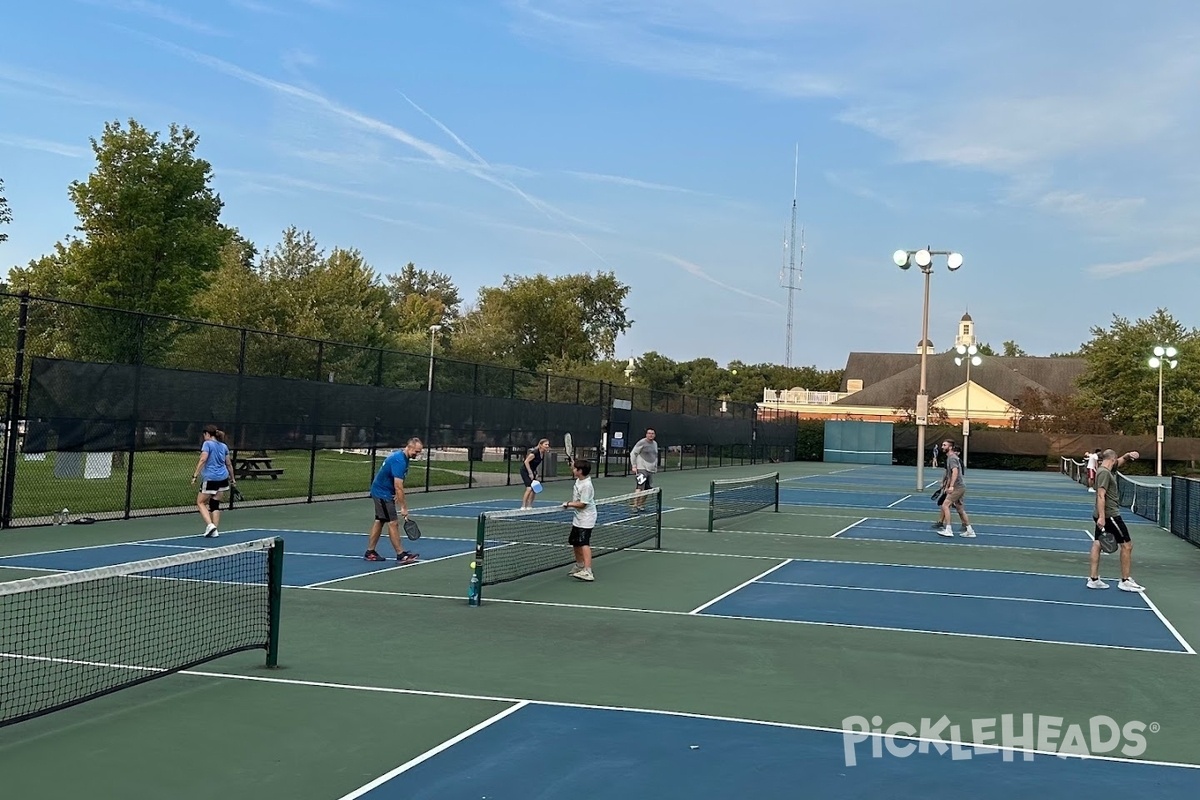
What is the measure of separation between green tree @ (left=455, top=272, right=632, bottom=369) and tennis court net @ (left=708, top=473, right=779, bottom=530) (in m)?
61.7

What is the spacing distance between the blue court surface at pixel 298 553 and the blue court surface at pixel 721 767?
6.52 meters

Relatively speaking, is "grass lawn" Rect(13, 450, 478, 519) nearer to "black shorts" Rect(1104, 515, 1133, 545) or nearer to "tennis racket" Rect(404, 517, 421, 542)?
"tennis racket" Rect(404, 517, 421, 542)

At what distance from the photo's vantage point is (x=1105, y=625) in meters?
11.6

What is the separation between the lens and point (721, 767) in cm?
631

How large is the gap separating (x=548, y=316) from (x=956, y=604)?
3355 inches

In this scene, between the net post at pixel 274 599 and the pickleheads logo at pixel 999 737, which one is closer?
the pickleheads logo at pixel 999 737

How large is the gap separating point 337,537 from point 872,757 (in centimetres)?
1213

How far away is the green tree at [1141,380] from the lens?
247ft

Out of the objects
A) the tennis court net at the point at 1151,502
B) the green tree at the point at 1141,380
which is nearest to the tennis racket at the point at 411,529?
the tennis court net at the point at 1151,502

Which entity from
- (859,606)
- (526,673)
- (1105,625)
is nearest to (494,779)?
(526,673)

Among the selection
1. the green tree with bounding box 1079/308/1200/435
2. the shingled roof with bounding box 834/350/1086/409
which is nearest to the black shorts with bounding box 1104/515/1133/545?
the green tree with bounding box 1079/308/1200/435

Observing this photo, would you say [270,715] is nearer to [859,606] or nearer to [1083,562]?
[859,606]

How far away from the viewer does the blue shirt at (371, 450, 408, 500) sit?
1442 cm

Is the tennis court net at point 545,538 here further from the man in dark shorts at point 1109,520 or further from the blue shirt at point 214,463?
the man in dark shorts at point 1109,520
